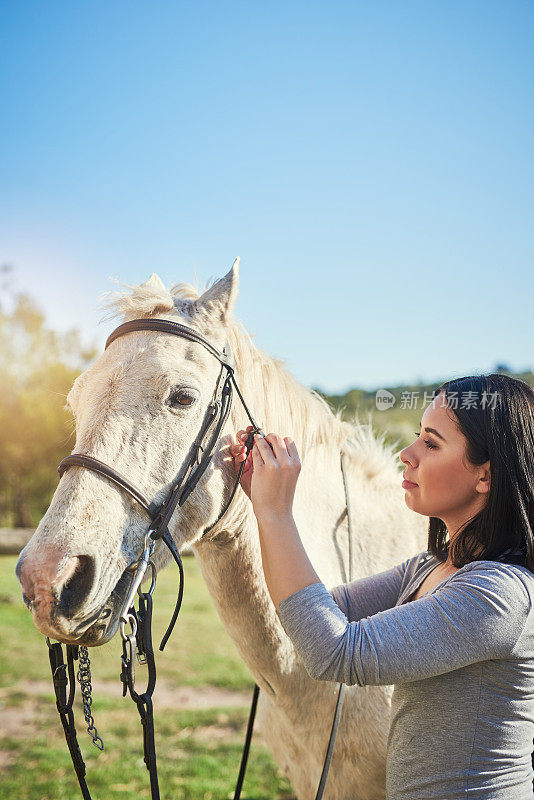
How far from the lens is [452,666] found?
51.2 inches

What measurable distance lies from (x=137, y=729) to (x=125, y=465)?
17.2 feet

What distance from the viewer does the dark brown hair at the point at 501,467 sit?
4.82 feet

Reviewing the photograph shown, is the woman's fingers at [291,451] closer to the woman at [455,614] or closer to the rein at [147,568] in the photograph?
Result: the woman at [455,614]

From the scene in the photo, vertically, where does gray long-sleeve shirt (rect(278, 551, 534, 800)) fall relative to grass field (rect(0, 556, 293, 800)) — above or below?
above

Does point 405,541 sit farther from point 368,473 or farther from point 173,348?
point 173,348

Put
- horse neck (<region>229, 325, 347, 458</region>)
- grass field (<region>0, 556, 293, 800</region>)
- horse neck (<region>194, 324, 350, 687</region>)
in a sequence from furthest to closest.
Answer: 1. grass field (<region>0, 556, 293, 800</region>)
2. horse neck (<region>229, 325, 347, 458</region>)
3. horse neck (<region>194, 324, 350, 687</region>)

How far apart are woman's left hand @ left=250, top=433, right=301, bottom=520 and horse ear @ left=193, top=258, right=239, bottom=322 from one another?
0.59 m

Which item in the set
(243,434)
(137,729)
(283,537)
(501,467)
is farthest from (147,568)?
(137,729)

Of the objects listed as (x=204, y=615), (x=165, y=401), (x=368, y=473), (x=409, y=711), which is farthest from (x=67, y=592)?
(x=204, y=615)

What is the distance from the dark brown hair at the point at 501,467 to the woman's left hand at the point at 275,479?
0.51 m

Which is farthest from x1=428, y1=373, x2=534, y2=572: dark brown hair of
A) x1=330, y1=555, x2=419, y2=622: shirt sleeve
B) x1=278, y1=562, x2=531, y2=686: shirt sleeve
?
x1=330, y1=555, x2=419, y2=622: shirt sleeve

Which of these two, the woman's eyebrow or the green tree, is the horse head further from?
the green tree

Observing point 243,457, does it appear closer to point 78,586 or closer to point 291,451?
point 291,451

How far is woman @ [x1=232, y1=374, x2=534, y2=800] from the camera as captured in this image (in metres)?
1.30
